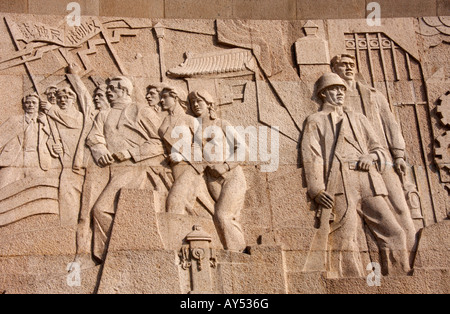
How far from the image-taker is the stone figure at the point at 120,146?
7988mm

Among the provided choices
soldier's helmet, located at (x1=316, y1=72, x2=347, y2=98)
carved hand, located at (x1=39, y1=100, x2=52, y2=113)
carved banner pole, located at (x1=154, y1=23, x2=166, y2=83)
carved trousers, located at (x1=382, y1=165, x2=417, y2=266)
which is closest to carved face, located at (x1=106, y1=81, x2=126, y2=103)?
carved banner pole, located at (x1=154, y1=23, x2=166, y2=83)

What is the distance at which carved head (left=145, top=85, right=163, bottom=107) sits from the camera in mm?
8500

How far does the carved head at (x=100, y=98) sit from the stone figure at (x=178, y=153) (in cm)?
73

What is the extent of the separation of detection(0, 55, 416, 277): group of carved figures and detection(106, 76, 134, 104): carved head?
0.01m

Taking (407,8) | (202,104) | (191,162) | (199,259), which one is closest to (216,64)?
(202,104)

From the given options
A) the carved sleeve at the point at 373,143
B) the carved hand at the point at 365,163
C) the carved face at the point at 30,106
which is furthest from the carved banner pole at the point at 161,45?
the carved hand at the point at 365,163

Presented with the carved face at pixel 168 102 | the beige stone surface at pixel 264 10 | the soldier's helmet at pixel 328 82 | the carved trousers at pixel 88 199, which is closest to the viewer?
the carved trousers at pixel 88 199

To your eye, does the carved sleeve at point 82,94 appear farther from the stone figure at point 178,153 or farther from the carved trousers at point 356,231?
the carved trousers at point 356,231

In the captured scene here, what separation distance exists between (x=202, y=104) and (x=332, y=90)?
1.71m

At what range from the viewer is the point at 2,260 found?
25.0 feet

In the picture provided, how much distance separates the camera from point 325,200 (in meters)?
8.02

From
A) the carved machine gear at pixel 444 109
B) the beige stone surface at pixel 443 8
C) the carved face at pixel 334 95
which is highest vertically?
the beige stone surface at pixel 443 8

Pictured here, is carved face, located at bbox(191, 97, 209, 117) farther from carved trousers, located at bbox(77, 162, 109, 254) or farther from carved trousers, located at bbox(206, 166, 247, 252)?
carved trousers, located at bbox(77, 162, 109, 254)

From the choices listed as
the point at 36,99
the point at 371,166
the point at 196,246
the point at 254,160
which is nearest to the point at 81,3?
the point at 36,99
